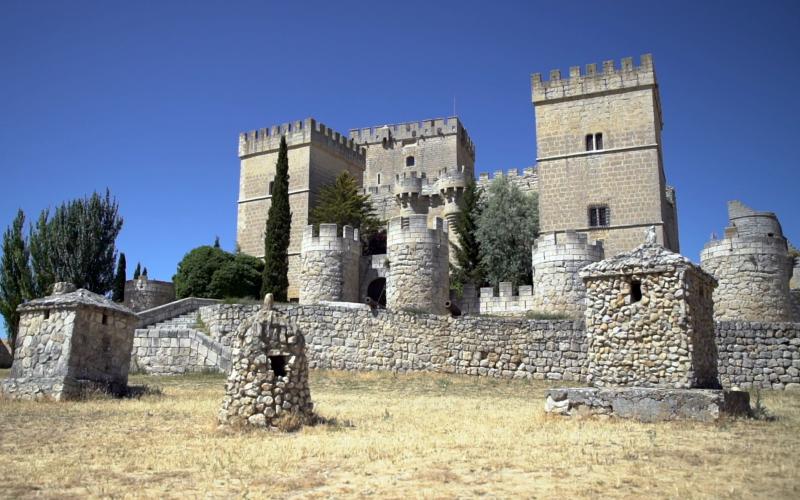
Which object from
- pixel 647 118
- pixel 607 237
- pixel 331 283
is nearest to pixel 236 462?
pixel 331 283

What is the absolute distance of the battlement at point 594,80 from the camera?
86.6ft

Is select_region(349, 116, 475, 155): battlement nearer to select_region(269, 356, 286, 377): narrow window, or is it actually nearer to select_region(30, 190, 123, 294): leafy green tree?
select_region(30, 190, 123, 294): leafy green tree

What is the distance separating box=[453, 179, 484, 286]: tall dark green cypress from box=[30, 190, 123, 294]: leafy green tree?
52.6ft

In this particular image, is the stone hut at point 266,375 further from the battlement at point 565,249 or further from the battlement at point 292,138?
the battlement at point 292,138

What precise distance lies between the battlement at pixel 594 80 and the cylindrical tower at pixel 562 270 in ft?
26.1

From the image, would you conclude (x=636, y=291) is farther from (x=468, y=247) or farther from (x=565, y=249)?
(x=468, y=247)

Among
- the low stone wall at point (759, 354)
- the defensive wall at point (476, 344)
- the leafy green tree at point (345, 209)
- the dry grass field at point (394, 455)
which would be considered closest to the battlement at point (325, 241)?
the defensive wall at point (476, 344)

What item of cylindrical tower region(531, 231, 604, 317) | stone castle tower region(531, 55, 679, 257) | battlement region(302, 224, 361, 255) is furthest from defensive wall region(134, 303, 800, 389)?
stone castle tower region(531, 55, 679, 257)

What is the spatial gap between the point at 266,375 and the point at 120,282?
27494mm

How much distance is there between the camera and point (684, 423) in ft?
28.9

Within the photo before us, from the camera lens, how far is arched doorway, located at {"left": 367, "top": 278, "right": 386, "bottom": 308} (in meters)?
26.7

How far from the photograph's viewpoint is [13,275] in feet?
95.8

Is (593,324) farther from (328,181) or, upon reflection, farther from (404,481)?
(328,181)

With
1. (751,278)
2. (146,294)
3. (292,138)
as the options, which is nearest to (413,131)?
(292,138)
